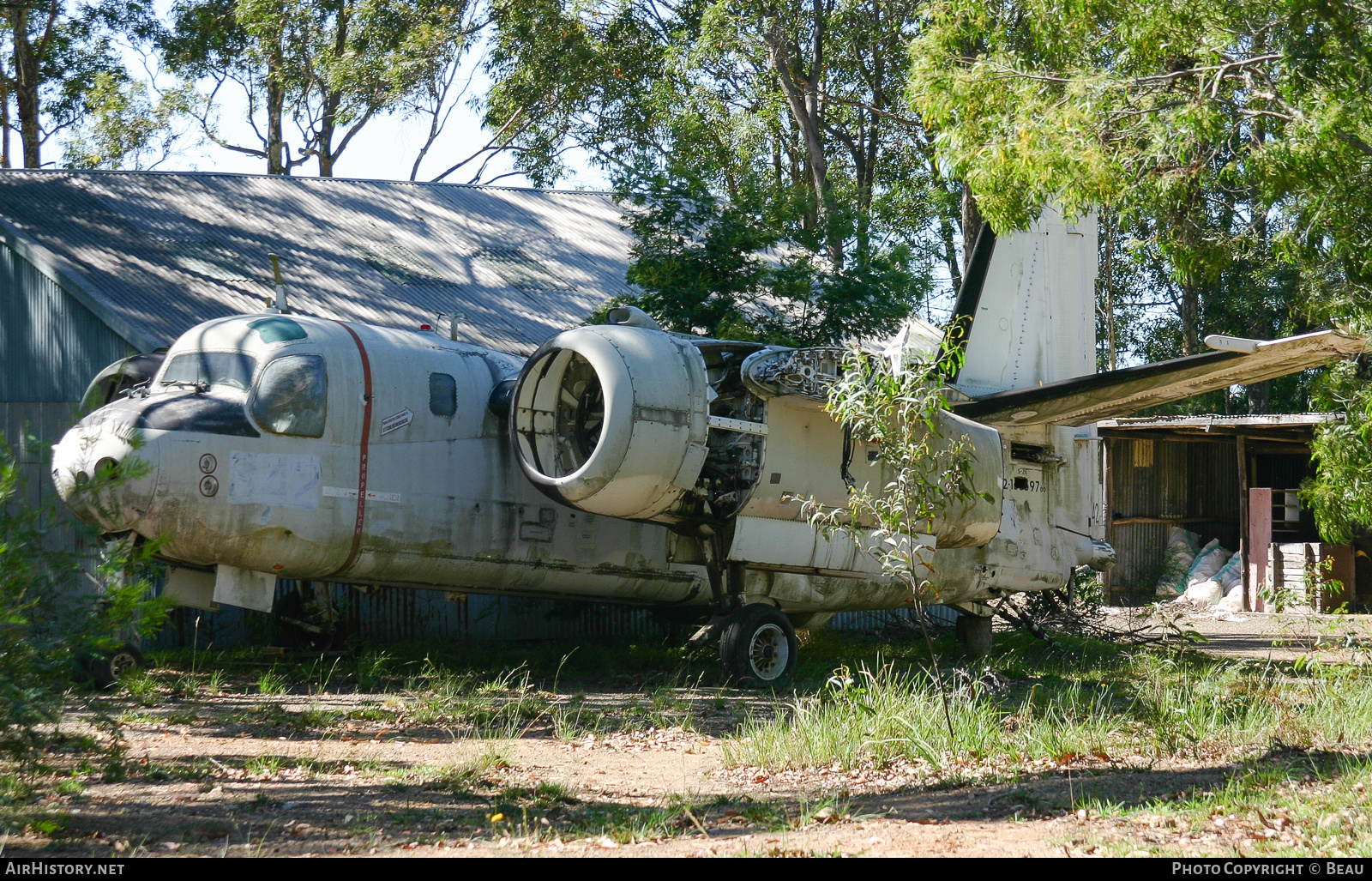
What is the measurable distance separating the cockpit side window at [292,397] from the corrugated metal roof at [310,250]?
4.93 metres

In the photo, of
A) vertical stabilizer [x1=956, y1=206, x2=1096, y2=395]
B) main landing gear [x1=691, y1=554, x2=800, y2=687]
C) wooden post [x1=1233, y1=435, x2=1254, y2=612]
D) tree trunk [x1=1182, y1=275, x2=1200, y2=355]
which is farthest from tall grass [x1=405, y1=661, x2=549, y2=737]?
tree trunk [x1=1182, y1=275, x2=1200, y2=355]

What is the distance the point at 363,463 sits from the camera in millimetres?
11172

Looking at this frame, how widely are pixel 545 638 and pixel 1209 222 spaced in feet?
34.9

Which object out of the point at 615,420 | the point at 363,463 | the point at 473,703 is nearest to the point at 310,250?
the point at 363,463

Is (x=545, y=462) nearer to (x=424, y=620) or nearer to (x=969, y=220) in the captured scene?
(x=424, y=620)

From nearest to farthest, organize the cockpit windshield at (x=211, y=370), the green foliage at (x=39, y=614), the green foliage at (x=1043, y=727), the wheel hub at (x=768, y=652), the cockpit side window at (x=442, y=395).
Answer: the green foliage at (x=39, y=614) < the green foliage at (x=1043, y=727) < the cockpit windshield at (x=211, y=370) < the cockpit side window at (x=442, y=395) < the wheel hub at (x=768, y=652)

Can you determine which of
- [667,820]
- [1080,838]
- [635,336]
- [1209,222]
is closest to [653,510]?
[635,336]

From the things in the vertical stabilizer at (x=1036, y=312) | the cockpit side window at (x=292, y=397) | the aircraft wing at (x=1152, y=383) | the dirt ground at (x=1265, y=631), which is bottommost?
the dirt ground at (x=1265, y=631)

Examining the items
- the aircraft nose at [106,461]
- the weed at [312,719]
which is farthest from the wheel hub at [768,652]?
the aircraft nose at [106,461]

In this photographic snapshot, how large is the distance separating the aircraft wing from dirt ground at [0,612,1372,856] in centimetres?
483

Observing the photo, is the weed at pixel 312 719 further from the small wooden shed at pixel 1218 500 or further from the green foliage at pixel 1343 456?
the small wooden shed at pixel 1218 500

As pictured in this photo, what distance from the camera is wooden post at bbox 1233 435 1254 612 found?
2517cm

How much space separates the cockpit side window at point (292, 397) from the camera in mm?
10672

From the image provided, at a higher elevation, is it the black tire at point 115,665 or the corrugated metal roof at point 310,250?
the corrugated metal roof at point 310,250
